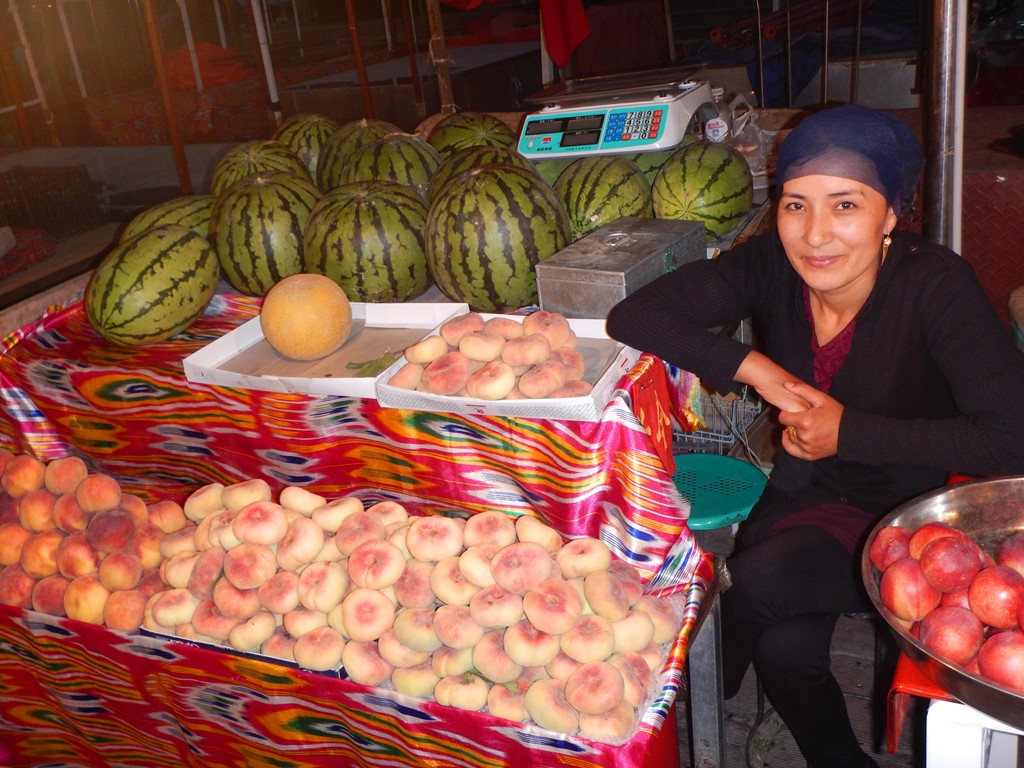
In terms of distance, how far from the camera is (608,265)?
1.81 meters

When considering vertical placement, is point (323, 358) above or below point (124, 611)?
above

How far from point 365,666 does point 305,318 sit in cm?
79

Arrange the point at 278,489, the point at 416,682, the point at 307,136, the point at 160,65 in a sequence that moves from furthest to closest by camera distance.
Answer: the point at 160,65 < the point at 307,136 < the point at 278,489 < the point at 416,682

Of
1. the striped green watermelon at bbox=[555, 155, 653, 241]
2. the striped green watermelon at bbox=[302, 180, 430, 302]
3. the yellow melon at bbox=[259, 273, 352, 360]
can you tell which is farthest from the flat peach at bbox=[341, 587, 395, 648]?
the striped green watermelon at bbox=[555, 155, 653, 241]

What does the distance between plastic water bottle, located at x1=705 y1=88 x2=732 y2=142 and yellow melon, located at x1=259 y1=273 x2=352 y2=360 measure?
149 cm

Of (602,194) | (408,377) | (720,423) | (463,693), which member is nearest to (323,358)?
(408,377)

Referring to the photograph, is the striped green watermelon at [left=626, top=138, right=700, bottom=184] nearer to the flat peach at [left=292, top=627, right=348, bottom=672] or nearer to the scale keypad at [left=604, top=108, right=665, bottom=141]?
the scale keypad at [left=604, top=108, right=665, bottom=141]

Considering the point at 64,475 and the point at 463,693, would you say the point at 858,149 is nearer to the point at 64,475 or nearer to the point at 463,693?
the point at 463,693

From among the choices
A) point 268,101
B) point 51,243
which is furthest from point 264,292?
point 51,243

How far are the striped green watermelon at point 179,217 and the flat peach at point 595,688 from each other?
1670 millimetres

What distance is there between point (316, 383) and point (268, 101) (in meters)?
4.54

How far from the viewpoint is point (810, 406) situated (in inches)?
67.7

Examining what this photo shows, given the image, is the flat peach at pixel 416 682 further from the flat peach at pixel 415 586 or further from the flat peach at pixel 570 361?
the flat peach at pixel 570 361

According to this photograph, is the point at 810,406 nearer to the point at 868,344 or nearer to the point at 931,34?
the point at 868,344
